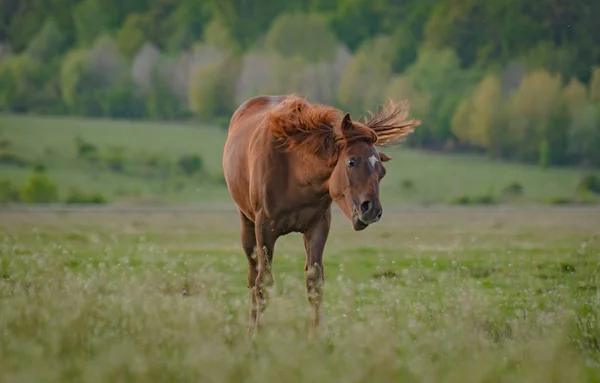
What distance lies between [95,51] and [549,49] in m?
22.2

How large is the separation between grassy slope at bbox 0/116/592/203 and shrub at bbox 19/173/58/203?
1.89 feet

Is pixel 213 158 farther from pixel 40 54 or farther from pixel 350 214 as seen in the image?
pixel 350 214

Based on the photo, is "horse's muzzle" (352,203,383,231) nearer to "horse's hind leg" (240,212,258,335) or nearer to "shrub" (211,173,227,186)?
"horse's hind leg" (240,212,258,335)

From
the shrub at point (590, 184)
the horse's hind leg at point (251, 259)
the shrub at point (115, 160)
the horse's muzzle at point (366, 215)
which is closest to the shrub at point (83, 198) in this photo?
the shrub at point (115, 160)

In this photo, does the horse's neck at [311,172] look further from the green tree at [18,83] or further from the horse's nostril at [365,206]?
the green tree at [18,83]

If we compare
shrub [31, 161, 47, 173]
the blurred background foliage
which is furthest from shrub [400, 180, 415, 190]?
shrub [31, 161, 47, 173]

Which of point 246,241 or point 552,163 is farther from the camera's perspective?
point 552,163

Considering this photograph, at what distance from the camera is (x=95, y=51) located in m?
53.8

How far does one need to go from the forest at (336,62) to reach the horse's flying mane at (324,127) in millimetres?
31294

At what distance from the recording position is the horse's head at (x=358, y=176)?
9078 millimetres

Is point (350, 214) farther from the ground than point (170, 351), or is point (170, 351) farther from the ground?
point (350, 214)

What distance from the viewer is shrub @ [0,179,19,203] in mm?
42188

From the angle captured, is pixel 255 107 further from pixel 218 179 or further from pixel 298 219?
pixel 218 179

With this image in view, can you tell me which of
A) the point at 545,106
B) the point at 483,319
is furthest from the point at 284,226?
the point at 545,106
